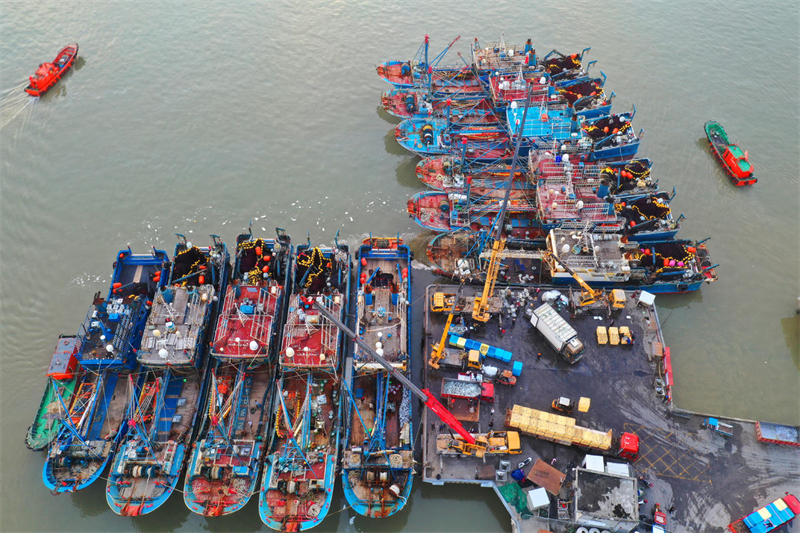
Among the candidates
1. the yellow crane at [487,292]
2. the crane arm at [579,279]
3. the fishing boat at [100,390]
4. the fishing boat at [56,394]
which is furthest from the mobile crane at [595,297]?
the fishing boat at [56,394]

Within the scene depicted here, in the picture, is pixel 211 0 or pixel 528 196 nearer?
pixel 528 196

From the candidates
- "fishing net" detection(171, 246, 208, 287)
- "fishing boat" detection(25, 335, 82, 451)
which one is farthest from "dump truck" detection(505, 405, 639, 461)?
"fishing boat" detection(25, 335, 82, 451)

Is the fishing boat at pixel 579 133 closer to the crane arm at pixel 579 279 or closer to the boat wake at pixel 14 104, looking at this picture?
the crane arm at pixel 579 279

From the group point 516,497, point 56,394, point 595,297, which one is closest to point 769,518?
point 516,497

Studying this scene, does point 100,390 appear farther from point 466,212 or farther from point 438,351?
point 466,212

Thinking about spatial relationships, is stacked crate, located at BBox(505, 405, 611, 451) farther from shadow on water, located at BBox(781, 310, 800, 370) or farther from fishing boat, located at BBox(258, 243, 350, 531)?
shadow on water, located at BBox(781, 310, 800, 370)

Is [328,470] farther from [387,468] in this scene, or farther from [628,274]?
[628,274]

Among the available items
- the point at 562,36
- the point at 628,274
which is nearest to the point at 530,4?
the point at 562,36
